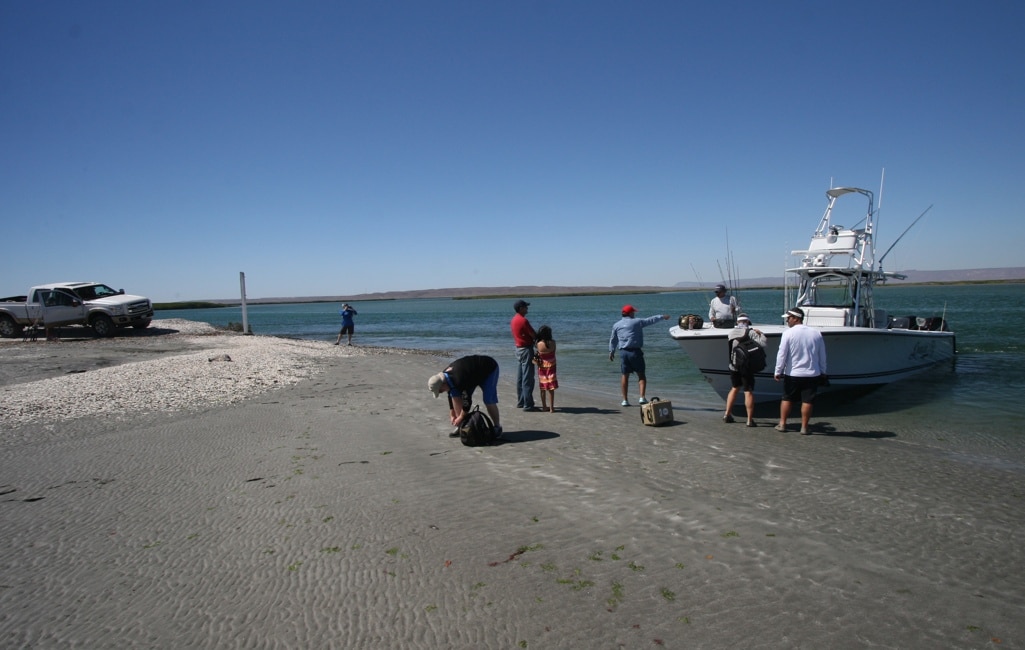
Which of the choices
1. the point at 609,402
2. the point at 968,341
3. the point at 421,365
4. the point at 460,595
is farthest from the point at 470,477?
the point at 968,341

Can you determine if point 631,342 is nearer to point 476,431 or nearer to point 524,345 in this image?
point 524,345

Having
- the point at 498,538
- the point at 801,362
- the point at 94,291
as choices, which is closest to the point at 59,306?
the point at 94,291

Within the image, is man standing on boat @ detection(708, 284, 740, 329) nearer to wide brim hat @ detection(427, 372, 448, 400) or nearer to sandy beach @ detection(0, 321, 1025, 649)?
sandy beach @ detection(0, 321, 1025, 649)

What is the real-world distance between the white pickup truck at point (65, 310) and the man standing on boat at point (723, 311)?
23.5 metres

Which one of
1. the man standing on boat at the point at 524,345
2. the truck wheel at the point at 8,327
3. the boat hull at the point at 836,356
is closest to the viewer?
the man standing on boat at the point at 524,345

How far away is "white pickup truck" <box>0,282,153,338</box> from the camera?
23.9 m

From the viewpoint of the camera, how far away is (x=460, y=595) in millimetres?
4039

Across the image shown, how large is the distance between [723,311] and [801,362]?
3.57 metres

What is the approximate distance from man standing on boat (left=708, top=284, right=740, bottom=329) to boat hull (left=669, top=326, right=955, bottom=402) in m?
0.30

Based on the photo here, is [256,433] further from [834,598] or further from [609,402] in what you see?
[834,598]

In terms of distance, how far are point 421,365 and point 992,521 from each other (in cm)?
1507

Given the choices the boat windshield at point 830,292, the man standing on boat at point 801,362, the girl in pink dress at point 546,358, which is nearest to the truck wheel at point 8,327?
the girl in pink dress at point 546,358

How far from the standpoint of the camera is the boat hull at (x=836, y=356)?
11555 millimetres

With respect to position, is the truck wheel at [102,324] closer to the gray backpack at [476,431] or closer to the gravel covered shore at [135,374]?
the gravel covered shore at [135,374]
